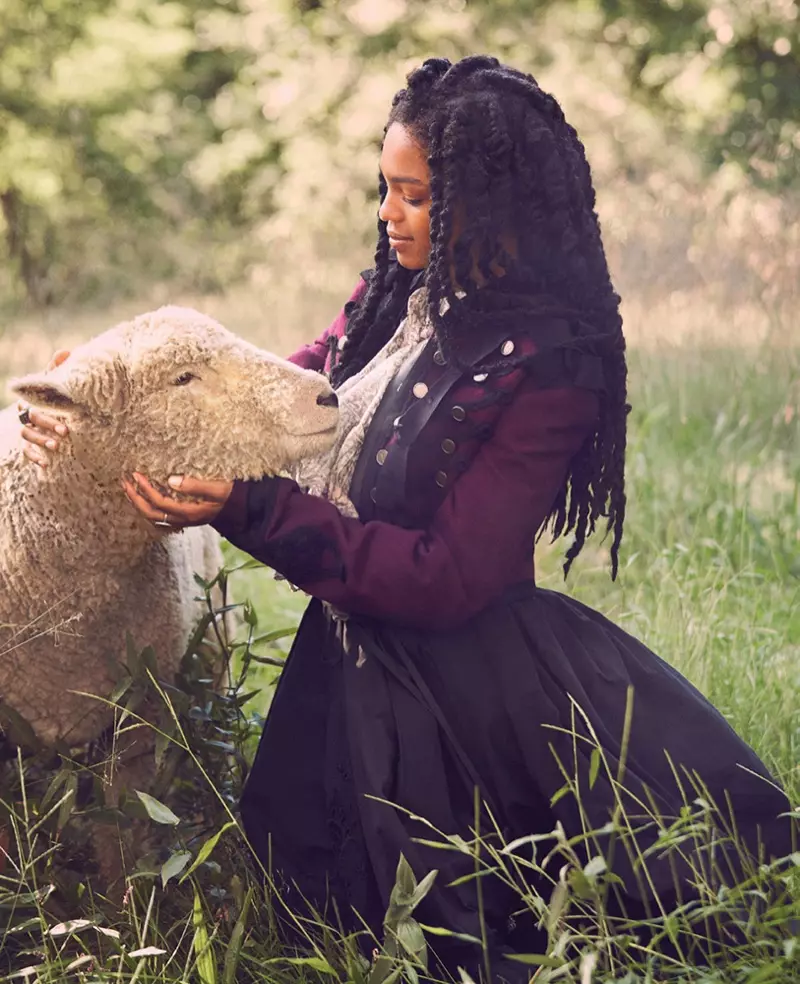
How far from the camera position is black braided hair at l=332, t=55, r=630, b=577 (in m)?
2.22

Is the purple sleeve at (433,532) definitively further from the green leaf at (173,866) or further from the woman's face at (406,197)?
the green leaf at (173,866)

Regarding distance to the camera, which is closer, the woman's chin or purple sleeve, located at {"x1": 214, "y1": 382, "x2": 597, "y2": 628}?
purple sleeve, located at {"x1": 214, "y1": 382, "x2": 597, "y2": 628}

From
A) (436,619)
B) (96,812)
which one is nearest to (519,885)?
(436,619)

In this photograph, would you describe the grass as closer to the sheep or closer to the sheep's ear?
the sheep

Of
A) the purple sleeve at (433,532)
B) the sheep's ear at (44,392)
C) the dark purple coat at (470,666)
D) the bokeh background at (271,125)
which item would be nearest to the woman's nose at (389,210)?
the dark purple coat at (470,666)

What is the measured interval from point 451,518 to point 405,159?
0.69 meters

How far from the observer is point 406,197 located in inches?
91.0

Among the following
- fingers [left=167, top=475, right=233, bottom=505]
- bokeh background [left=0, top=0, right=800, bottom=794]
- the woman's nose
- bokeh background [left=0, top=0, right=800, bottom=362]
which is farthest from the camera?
bokeh background [left=0, top=0, right=800, bottom=362]

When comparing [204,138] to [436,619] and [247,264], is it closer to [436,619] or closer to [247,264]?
[247,264]

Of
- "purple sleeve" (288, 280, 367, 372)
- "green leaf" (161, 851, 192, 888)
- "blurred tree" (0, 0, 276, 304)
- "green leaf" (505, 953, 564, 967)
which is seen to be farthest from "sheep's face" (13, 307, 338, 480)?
"blurred tree" (0, 0, 276, 304)

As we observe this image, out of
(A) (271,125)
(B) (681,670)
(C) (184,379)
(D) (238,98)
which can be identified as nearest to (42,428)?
(C) (184,379)

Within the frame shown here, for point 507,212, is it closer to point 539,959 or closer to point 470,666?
point 470,666

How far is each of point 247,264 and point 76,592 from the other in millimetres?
16114

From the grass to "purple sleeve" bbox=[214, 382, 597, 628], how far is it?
45 cm
